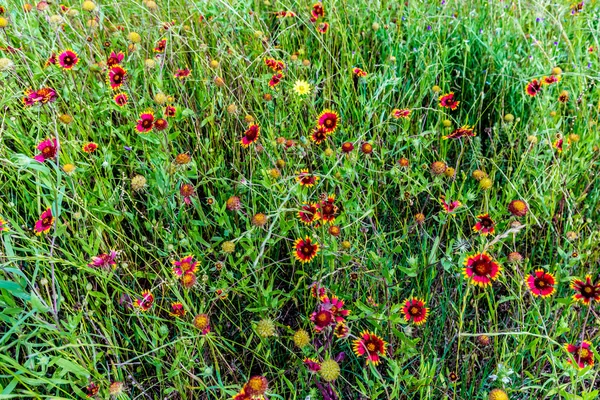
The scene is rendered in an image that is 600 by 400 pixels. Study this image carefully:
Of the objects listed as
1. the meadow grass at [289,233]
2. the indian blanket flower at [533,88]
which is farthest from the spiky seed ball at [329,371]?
the indian blanket flower at [533,88]

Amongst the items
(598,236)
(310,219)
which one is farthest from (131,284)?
(598,236)

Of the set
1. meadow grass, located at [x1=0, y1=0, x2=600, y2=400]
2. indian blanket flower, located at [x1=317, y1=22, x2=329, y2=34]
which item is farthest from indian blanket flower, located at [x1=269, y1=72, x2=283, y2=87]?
indian blanket flower, located at [x1=317, y1=22, x2=329, y2=34]

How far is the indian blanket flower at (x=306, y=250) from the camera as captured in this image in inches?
44.9

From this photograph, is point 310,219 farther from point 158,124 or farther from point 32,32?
point 32,32

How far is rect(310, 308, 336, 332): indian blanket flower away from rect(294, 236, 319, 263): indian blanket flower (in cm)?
20

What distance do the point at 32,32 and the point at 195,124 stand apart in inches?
32.1

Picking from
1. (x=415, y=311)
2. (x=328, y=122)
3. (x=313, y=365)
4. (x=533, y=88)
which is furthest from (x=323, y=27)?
(x=313, y=365)

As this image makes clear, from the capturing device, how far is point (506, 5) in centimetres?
239

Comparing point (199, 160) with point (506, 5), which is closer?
point (199, 160)

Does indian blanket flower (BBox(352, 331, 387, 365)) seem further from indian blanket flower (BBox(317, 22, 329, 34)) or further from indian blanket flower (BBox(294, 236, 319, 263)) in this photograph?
indian blanket flower (BBox(317, 22, 329, 34))

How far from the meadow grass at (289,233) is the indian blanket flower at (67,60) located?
7 cm

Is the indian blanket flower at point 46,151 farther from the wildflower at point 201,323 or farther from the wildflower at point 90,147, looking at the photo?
the wildflower at point 201,323

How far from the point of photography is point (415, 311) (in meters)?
1.07

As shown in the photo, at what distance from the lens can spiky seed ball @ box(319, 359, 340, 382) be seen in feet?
2.88
